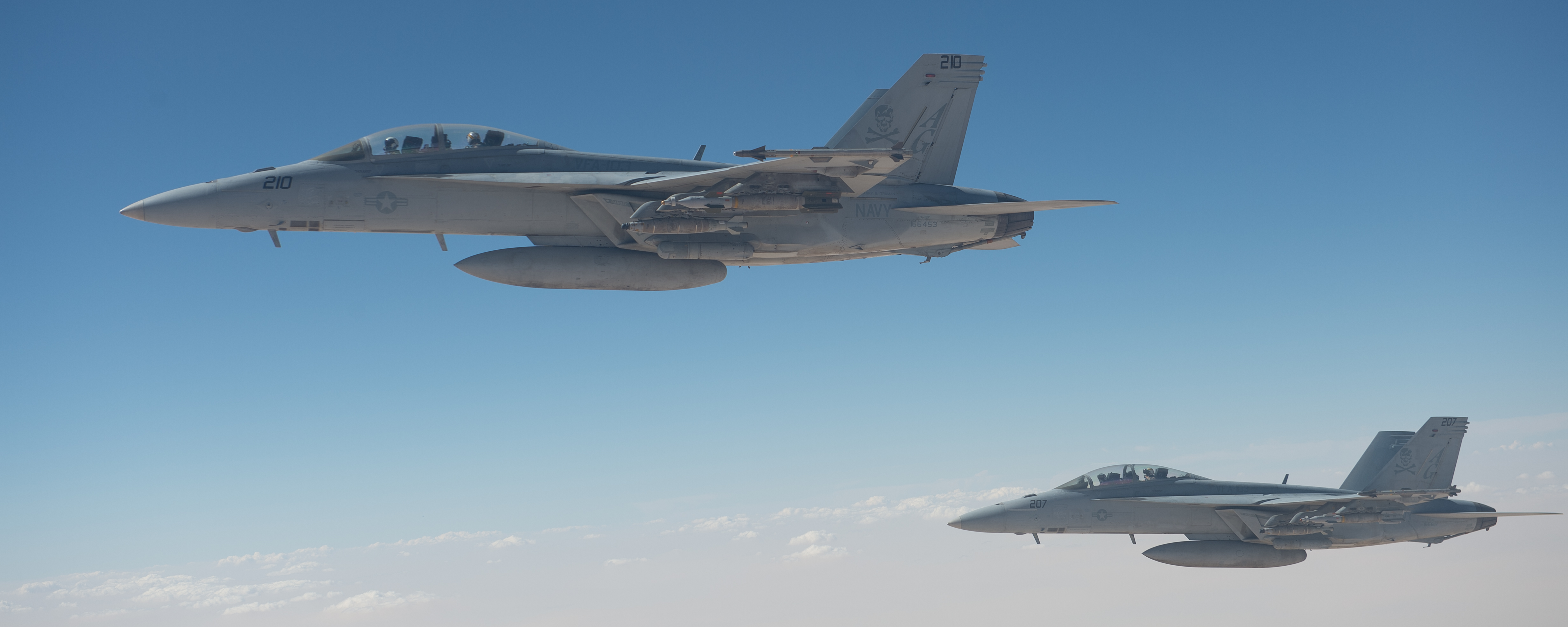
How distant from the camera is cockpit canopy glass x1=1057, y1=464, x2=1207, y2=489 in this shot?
30.9 m

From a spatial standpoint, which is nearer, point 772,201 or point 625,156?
point 772,201

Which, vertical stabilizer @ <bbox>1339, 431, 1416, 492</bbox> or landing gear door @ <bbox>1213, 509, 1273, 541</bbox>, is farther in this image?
vertical stabilizer @ <bbox>1339, 431, 1416, 492</bbox>

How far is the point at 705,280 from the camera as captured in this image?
1989cm

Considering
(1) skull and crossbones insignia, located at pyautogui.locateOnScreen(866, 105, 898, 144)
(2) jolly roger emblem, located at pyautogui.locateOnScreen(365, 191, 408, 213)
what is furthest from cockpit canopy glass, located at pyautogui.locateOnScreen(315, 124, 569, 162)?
(1) skull and crossbones insignia, located at pyautogui.locateOnScreen(866, 105, 898, 144)

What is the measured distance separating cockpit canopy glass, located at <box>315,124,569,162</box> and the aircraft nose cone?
3032 millimetres

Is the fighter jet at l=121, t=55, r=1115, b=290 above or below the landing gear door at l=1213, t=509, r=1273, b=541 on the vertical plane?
above

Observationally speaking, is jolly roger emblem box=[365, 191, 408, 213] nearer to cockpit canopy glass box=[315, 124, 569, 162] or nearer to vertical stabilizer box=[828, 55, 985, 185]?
cockpit canopy glass box=[315, 124, 569, 162]

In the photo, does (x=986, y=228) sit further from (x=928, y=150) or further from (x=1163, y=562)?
(x=1163, y=562)

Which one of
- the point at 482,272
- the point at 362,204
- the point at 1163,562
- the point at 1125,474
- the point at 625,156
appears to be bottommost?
the point at 1163,562

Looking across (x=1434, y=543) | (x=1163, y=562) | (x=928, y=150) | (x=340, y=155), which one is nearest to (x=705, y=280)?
(x=928, y=150)

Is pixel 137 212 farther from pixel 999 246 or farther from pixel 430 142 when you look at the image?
pixel 999 246

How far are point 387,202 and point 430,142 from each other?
5.10 feet

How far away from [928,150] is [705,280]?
5971mm

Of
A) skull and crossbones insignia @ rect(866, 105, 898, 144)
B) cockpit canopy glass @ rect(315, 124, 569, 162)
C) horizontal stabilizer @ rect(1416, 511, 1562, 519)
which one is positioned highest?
skull and crossbones insignia @ rect(866, 105, 898, 144)
